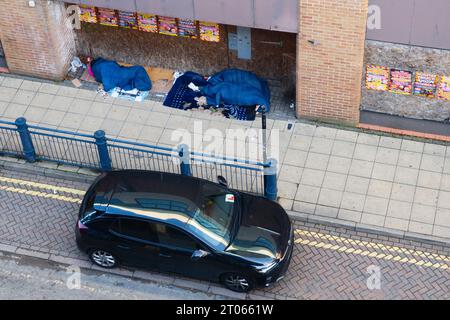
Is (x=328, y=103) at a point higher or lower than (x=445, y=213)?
higher

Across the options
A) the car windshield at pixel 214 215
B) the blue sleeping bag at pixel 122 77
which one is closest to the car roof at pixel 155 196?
the car windshield at pixel 214 215

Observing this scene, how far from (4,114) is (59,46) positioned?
1.99 meters

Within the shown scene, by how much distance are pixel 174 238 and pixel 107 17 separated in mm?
6759

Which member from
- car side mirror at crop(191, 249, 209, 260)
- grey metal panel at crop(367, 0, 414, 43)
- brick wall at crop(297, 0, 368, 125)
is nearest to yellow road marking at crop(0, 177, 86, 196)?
car side mirror at crop(191, 249, 209, 260)

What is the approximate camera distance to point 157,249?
49.4 ft

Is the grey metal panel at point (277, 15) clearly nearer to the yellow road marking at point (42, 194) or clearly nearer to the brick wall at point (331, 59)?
the brick wall at point (331, 59)

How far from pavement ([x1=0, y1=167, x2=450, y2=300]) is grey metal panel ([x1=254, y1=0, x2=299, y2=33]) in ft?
12.8

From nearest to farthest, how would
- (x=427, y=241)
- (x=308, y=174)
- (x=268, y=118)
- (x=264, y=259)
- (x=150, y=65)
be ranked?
(x=264, y=259) < (x=427, y=241) < (x=308, y=174) < (x=268, y=118) < (x=150, y=65)

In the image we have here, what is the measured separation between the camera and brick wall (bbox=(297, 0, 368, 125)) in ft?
55.3

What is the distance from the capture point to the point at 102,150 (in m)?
17.0

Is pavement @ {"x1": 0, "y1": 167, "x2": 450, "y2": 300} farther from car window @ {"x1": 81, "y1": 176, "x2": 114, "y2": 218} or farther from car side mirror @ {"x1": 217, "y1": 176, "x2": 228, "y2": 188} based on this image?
car side mirror @ {"x1": 217, "y1": 176, "x2": 228, "y2": 188}

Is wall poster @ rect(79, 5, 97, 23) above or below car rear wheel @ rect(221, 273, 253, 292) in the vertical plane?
above

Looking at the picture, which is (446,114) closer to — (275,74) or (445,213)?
(445,213)

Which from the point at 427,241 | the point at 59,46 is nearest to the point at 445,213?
the point at 427,241
